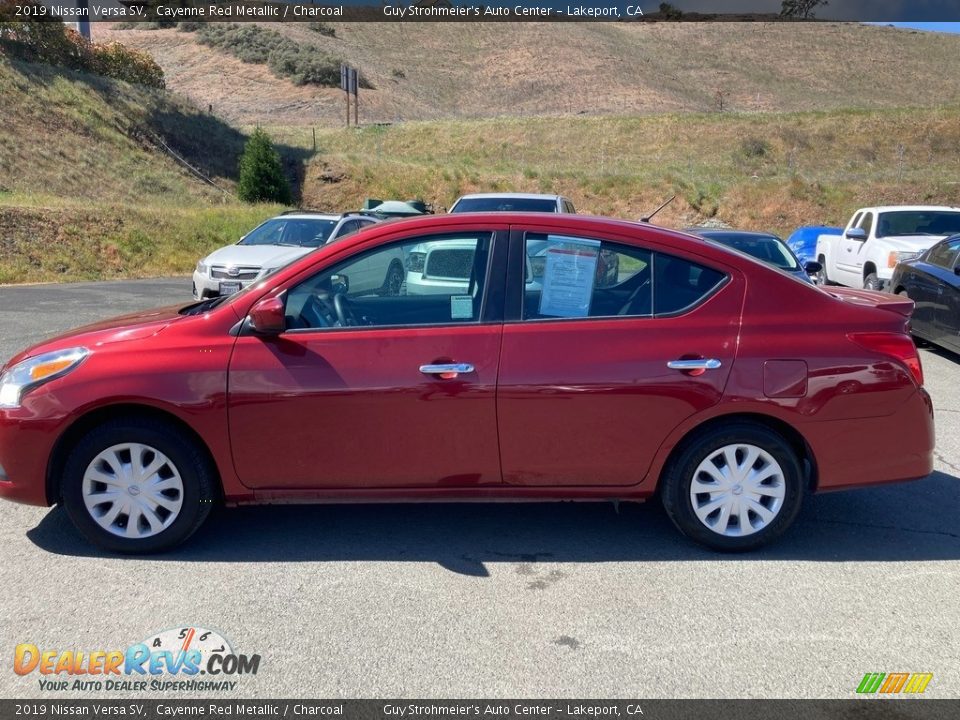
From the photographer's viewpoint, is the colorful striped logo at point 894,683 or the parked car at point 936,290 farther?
the parked car at point 936,290

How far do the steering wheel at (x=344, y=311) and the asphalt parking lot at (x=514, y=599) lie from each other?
1191mm

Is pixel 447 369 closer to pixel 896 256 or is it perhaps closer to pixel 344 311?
pixel 344 311

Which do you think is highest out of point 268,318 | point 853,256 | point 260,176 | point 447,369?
point 260,176

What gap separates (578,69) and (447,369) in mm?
79752

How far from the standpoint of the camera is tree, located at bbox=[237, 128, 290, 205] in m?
34.1

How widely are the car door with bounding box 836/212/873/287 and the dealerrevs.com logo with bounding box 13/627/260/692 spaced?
13.0 meters

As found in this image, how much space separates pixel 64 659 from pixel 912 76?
8920 centimetres

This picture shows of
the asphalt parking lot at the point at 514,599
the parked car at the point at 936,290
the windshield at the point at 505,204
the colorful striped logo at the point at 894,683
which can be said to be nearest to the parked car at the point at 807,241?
the parked car at the point at 936,290

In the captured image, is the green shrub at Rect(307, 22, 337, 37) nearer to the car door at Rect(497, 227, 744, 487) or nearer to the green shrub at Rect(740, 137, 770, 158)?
the green shrub at Rect(740, 137, 770, 158)

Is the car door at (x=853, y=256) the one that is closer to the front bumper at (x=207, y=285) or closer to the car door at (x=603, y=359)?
the front bumper at (x=207, y=285)

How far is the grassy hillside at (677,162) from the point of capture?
35.8m

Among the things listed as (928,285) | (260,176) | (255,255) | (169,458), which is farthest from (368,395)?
(260,176)

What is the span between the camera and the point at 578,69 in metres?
79.4

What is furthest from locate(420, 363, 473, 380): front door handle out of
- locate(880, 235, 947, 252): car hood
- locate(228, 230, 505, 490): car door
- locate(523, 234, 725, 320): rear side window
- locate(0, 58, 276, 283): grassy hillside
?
locate(0, 58, 276, 283): grassy hillside
